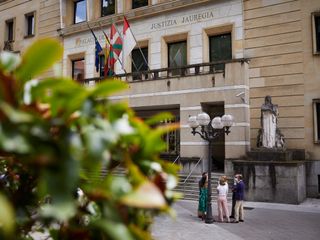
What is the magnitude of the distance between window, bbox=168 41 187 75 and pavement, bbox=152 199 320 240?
34.6 feet

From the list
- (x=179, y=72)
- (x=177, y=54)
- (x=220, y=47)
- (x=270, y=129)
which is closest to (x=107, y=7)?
(x=177, y=54)

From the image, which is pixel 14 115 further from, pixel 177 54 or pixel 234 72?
pixel 177 54

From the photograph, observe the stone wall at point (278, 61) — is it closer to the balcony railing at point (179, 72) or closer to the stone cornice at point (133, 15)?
the balcony railing at point (179, 72)

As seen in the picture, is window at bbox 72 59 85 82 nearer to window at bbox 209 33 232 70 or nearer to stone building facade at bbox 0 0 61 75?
stone building facade at bbox 0 0 61 75

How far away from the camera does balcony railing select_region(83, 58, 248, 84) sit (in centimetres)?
2073

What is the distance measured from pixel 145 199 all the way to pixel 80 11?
2981 centimetres

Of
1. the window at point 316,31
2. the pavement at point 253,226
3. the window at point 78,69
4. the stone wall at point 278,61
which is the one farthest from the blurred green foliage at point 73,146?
the window at point 78,69

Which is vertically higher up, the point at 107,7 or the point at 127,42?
the point at 107,7

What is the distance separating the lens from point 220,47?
22.3 m

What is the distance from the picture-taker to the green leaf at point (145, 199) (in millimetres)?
886

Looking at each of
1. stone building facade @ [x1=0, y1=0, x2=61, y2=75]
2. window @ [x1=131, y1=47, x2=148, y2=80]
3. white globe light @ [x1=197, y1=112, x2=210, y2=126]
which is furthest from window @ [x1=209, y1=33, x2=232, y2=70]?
stone building facade @ [x1=0, y1=0, x2=61, y2=75]

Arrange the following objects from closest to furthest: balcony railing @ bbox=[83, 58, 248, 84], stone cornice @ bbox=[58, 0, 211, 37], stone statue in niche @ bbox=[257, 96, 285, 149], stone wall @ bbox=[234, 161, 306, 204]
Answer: stone wall @ bbox=[234, 161, 306, 204], stone statue in niche @ bbox=[257, 96, 285, 149], balcony railing @ bbox=[83, 58, 248, 84], stone cornice @ bbox=[58, 0, 211, 37]

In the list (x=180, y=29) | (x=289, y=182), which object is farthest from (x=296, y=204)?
(x=180, y=29)

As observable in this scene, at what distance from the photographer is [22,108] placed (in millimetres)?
1021
